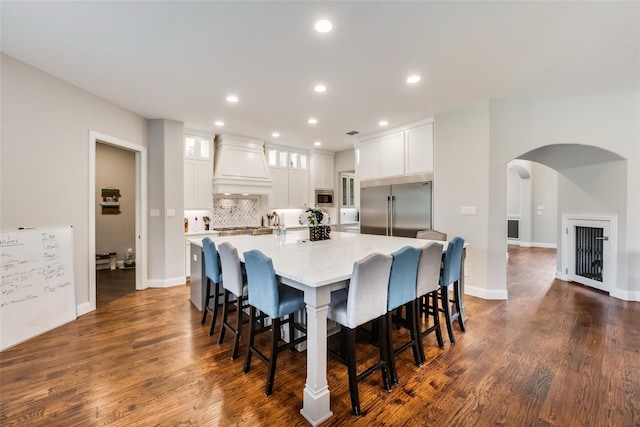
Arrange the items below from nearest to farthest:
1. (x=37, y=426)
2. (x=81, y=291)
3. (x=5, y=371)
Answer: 1. (x=37, y=426)
2. (x=5, y=371)
3. (x=81, y=291)

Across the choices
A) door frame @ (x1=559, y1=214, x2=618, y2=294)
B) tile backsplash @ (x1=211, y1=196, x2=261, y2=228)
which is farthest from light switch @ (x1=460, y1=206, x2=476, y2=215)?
tile backsplash @ (x1=211, y1=196, x2=261, y2=228)

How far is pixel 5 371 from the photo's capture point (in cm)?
211

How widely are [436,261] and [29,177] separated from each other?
4.00 m

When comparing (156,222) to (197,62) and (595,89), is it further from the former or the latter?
(595,89)

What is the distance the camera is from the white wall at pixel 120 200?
564 cm

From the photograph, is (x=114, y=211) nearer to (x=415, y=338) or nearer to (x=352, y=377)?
(x=352, y=377)

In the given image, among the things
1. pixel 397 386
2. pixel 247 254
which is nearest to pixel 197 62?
pixel 247 254

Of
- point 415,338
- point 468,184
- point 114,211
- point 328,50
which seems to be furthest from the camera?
point 114,211

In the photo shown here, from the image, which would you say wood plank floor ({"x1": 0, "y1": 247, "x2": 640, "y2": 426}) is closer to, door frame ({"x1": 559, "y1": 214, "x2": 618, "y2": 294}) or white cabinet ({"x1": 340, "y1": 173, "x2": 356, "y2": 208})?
door frame ({"x1": 559, "y1": 214, "x2": 618, "y2": 294})

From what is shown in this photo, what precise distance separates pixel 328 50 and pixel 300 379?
8.96ft

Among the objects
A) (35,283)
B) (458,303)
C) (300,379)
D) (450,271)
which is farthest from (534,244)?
(35,283)

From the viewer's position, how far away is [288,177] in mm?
6262

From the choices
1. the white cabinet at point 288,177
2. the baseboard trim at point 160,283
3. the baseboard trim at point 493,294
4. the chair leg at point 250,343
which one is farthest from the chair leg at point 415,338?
the white cabinet at point 288,177

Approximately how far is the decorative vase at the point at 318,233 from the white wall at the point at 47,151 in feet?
9.10
